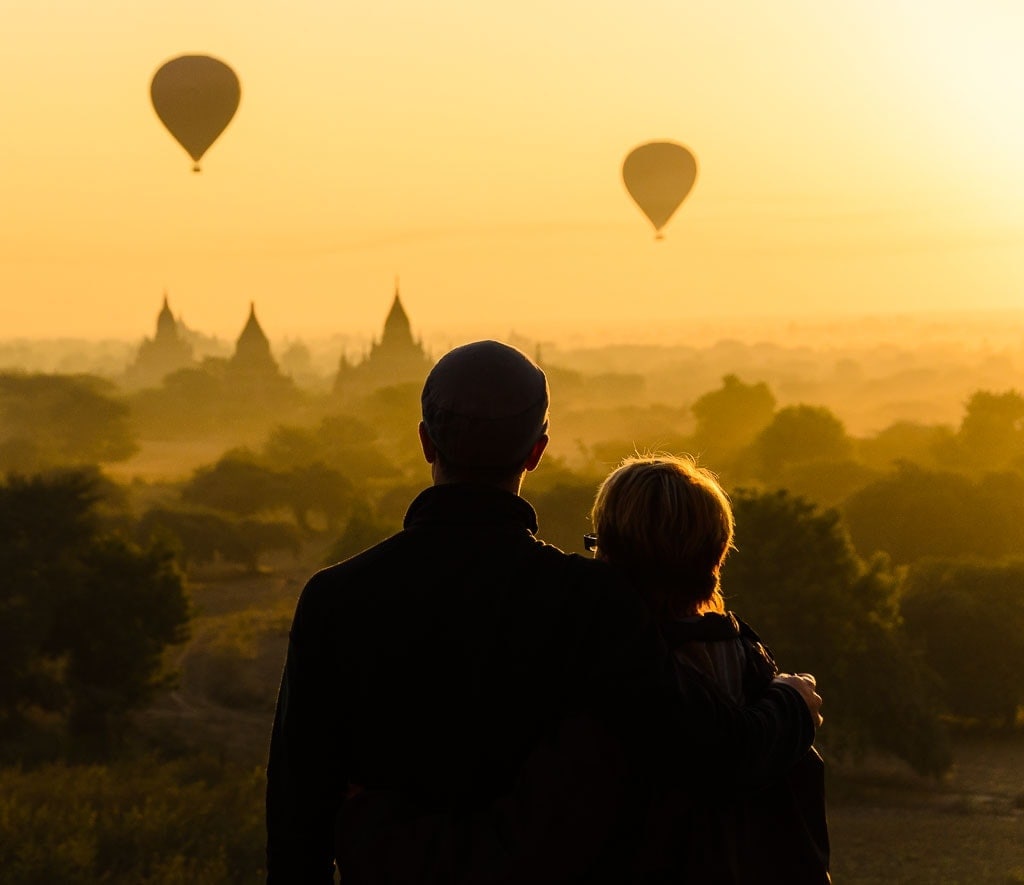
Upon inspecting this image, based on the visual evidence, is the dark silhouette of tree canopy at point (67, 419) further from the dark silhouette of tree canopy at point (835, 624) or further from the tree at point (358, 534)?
the dark silhouette of tree canopy at point (835, 624)

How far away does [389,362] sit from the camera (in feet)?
457

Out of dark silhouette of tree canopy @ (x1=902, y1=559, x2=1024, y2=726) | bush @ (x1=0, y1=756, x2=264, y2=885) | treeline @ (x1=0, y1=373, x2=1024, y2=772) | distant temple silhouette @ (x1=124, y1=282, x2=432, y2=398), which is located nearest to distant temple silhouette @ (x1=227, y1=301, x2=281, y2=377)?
distant temple silhouette @ (x1=124, y1=282, x2=432, y2=398)

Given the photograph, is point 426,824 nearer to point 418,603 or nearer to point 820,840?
point 418,603

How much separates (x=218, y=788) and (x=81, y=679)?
4.84 meters

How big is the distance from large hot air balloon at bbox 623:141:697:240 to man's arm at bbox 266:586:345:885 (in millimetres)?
63571

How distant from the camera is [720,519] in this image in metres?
2.89

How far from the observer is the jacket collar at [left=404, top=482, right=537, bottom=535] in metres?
2.93

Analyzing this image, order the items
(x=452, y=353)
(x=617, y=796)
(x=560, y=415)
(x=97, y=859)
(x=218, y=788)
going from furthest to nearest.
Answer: (x=560, y=415) < (x=218, y=788) < (x=97, y=859) < (x=452, y=353) < (x=617, y=796)

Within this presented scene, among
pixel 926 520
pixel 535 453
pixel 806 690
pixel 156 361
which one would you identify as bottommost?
pixel 806 690

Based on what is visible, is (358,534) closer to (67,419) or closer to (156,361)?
(67,419)

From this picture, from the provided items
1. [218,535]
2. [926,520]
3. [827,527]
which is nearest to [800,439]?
[926,520]

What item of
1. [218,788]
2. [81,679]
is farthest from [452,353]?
[81,679]

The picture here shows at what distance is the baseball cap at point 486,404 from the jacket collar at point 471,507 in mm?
55

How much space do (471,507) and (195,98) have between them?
199ft
